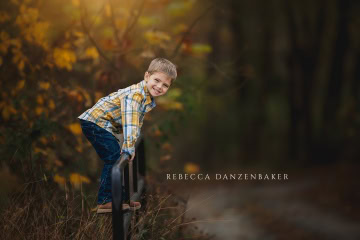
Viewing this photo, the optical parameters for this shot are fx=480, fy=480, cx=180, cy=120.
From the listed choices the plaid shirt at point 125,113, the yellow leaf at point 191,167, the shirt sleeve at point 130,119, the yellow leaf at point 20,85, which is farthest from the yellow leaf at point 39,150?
the yellow leaf at point 191,167

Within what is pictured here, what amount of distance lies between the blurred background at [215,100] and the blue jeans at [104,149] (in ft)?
1.70

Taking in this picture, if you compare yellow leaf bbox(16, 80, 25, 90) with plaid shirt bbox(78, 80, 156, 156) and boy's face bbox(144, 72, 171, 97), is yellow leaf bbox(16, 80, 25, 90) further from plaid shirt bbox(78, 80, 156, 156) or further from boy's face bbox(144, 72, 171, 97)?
boy's face bbox(144, 72, 171, 97)

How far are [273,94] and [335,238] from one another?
28.4 ft

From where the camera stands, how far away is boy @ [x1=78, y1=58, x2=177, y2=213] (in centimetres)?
296

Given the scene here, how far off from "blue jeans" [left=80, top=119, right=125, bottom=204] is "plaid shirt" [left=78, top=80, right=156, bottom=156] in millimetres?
41

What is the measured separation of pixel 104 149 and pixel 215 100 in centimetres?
1306

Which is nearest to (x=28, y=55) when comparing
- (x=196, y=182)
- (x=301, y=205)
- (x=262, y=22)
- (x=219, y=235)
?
(x=219, y=235)

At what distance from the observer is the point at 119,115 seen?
3162 millimetres

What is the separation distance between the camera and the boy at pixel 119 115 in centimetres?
296

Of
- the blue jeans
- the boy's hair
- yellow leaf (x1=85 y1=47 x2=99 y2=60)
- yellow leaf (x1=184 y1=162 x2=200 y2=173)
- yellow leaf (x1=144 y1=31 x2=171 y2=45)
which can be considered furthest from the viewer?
yellow leaf (x1=184 y1=162 x2=200 y2=173)

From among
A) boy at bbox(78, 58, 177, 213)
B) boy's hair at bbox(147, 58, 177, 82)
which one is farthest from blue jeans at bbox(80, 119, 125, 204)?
boy's hair at bbox(147, 58, 177, 82)

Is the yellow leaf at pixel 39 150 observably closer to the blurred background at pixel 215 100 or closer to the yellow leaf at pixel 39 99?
the blurred background at pixel 215 100

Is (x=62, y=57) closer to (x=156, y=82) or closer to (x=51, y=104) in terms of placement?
(x=51, y=104)

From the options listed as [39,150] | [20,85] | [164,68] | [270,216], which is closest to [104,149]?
[164,68]
